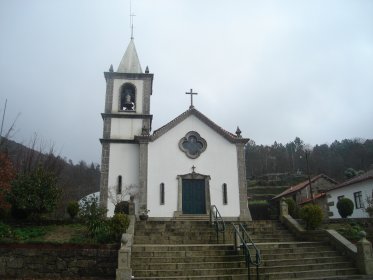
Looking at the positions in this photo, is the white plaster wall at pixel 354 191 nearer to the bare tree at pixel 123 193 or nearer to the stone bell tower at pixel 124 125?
the bare tree at pixel 123 193

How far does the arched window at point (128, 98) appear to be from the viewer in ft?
74.6

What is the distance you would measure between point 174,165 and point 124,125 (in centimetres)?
420

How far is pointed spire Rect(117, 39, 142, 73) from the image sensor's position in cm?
2416

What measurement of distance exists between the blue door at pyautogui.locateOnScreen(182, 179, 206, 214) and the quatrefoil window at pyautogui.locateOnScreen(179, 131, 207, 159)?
159cm

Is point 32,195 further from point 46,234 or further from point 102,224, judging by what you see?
point 102,224

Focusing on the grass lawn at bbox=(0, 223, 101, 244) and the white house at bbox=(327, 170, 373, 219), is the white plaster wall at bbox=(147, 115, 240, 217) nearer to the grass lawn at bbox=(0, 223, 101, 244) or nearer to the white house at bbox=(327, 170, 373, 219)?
the grass lawn at bbox=(0, 223, 101, 244)

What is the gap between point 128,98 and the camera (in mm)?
22688

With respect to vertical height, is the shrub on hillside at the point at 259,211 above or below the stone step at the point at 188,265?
above

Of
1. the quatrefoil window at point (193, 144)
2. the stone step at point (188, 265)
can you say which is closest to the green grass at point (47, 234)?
the stone step at point (188, 265)

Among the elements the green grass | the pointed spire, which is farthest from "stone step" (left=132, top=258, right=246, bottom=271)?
the pointed spire

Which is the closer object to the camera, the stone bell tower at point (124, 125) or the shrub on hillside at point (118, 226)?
the shrub on hillside at point (118, 226)

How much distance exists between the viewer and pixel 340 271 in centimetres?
1127

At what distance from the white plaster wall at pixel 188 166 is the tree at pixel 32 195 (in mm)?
5734

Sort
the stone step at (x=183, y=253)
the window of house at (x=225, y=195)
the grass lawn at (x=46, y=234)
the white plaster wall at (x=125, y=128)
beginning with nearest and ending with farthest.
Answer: the stone step at (x=183, y=253), the grass lawn at (x=46, y=234), the window of house at (x=225, y=195), the white plaster wall at (x=125, y=128)
